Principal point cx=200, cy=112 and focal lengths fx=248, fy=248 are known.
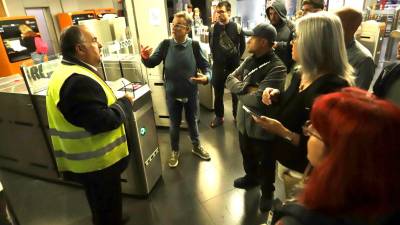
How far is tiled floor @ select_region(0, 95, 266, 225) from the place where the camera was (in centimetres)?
202

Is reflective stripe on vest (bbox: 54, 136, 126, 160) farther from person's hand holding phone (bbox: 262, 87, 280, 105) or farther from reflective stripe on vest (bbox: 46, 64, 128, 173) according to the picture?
person's hand holding phone (bbox: 262, 87, 280, 105)

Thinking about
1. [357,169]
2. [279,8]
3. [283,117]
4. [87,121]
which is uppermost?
[279,8]

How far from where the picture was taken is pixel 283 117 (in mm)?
1392

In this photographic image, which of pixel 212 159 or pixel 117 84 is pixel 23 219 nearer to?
pixel 117 84

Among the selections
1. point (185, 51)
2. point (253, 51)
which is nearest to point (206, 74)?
point (185, 51)

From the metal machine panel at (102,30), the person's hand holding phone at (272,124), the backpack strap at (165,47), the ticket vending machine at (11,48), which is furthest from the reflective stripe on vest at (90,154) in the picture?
the ticket vending machine at (11,48)

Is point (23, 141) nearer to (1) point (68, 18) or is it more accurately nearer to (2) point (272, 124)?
(2) point (272, 124)

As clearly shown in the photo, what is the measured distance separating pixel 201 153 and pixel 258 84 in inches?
50.7

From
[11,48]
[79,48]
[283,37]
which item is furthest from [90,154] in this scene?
[11,48]

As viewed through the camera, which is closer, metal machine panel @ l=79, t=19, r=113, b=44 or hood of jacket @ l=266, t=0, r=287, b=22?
hood of jacket @ l=266, t=0, r=287, b=22

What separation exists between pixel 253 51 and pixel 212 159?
4.65 feet

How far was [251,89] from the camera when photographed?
5.84 feet

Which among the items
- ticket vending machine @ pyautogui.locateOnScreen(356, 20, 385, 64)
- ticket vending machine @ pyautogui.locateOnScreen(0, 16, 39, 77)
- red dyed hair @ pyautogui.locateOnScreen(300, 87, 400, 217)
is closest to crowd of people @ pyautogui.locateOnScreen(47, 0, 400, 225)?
red dyed hair @ pyautogui.locateOnScreen(300, 87, 400, 217)

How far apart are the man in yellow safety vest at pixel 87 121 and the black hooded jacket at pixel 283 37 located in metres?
1.78
